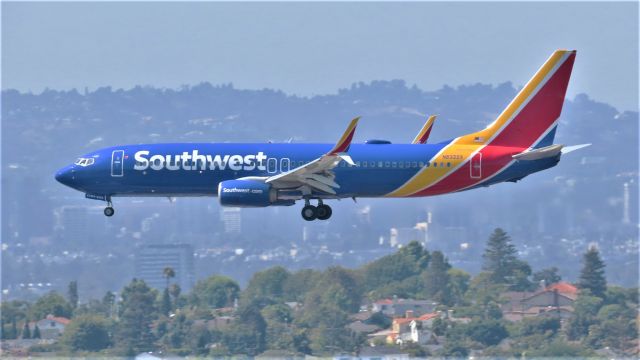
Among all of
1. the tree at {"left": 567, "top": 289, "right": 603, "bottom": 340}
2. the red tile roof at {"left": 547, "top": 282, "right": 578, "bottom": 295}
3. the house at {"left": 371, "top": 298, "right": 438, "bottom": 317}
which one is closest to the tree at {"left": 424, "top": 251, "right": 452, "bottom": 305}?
the house at {"left": 371, "top": 298, "right": 438, "bottom": 317}

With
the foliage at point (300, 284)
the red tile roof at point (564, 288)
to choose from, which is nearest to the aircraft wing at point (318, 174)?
the foliage at point (300, 284)

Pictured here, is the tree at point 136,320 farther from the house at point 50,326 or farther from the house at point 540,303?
the house at point 540,303

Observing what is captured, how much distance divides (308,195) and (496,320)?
77.0m

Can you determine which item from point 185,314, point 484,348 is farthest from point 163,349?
point 484,348

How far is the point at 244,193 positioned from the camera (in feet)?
236

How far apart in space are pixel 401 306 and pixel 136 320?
29.9 m

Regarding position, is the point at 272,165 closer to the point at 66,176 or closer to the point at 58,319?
the point at 66,176

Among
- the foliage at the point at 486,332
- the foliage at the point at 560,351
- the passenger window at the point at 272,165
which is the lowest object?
the foliage at the point at 560,351

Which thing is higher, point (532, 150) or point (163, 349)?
point (532, 150)

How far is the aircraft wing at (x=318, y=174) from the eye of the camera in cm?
6981

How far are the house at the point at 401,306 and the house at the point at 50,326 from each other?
108 feet

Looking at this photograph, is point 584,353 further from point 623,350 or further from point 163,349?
point 163,349

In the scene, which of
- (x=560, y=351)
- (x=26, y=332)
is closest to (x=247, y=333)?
(x=26, y=332)

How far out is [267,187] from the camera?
2849 inches
